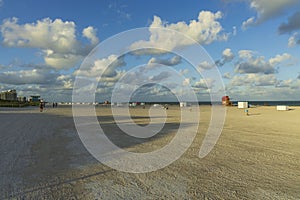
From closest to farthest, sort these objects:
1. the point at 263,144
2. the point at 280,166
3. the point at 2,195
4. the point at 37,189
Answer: the point at 2,195 → the point at 37,189 → the point at 280,166 → the point at 263,144

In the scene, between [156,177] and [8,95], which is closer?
[156,177]

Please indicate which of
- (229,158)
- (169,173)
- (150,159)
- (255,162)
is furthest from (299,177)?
(150,159)

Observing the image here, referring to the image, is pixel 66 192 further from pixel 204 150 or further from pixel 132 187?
pixel 204 150

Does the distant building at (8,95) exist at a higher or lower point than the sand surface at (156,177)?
higher

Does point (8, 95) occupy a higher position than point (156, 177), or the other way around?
point (8, 95)

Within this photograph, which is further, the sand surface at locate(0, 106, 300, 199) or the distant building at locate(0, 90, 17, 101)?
the distant building at locate(0, 90, 17, 101)

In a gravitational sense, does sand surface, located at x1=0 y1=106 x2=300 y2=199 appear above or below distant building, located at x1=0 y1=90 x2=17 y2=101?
below

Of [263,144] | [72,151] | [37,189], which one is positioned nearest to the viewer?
[37,189]

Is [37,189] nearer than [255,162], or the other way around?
[37,189]

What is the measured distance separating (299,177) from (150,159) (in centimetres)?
462

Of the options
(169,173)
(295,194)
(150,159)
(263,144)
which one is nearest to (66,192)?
(169,173)

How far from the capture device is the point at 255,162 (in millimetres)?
7816

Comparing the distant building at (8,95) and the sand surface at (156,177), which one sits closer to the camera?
the sand surface at (156,177)

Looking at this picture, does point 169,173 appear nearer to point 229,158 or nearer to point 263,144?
point 229,158
